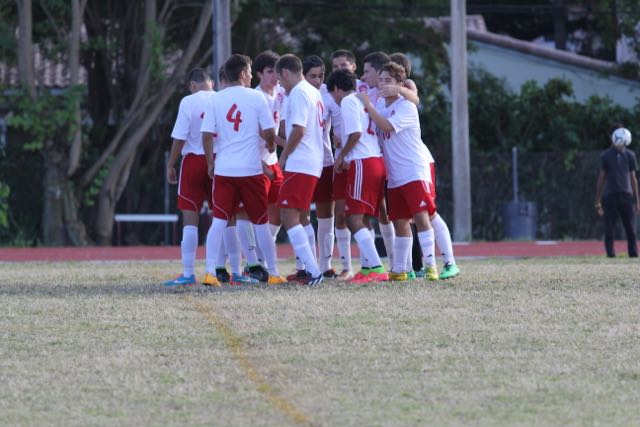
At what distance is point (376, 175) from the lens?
12.7 m

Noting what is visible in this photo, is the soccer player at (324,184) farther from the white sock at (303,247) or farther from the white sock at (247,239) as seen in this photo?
the white sock at (303,247)

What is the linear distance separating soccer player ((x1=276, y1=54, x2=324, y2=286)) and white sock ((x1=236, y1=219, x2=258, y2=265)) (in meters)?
0.76

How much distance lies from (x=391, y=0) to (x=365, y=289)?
1716 cm

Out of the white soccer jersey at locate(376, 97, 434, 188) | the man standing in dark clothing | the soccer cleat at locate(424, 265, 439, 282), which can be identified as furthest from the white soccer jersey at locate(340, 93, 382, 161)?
the man standing in dark clothing

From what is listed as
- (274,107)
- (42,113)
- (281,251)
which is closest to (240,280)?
(274,107)

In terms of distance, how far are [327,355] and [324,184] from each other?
5278 millimetres

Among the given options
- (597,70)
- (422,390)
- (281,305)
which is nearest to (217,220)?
(281,305)

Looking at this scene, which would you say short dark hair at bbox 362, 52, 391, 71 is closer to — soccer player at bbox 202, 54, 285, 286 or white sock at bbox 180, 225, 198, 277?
soccer player at bbox 202, 54, 285, 286

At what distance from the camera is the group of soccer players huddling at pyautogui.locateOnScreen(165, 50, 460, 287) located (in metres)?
12.5

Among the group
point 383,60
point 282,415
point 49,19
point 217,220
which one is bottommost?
point 282,415

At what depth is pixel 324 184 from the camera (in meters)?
13.5

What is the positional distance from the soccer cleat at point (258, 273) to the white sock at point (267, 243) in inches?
18.8

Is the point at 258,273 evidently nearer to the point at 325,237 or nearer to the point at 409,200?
the point at 325,237

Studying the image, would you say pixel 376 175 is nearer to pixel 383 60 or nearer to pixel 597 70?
pixel 383 60
